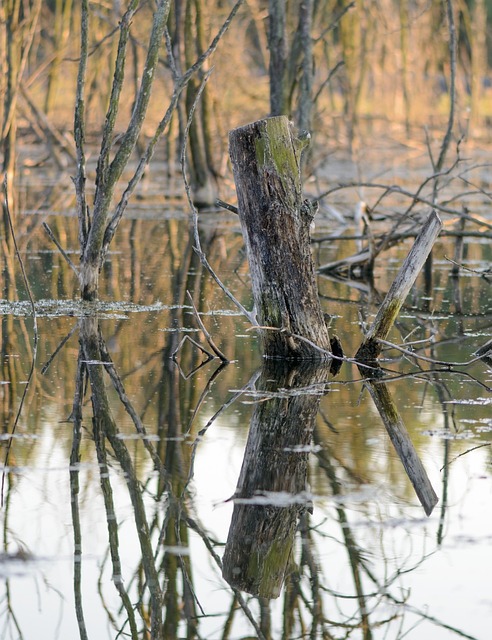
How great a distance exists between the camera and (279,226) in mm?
5883

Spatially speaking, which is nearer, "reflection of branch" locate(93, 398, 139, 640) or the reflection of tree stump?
"reflection of branch" locate(93, 398, 139, 640)

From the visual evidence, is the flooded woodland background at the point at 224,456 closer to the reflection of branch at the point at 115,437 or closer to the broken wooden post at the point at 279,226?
the reflection of branch at the point at 115,437

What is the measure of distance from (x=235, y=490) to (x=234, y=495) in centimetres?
6

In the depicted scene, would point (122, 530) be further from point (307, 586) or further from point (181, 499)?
point (307, 586)

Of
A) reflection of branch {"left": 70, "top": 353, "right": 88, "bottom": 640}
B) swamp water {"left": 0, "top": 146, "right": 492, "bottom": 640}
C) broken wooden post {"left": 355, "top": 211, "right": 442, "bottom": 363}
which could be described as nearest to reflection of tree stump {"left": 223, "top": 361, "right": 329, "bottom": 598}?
swamp water {"left": 0, "top": 146, "right": 492, "bottom": 640}

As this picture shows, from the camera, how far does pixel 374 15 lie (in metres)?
19.6

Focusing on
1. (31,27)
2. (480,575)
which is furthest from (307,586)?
(31,27)

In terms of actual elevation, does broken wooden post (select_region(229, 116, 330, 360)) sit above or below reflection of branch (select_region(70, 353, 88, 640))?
above

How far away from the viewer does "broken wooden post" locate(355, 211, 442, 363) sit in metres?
5.92

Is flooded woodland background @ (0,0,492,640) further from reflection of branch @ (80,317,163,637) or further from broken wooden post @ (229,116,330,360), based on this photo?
broken wooden post @ (229,116,330,360)

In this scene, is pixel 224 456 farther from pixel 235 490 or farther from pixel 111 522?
pixel 111 522

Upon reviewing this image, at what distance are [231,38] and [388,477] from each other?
1703 centimetres

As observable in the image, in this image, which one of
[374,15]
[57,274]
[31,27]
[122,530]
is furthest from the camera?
[374,15]

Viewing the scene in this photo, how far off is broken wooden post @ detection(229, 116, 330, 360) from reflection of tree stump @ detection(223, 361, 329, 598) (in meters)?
0.43
